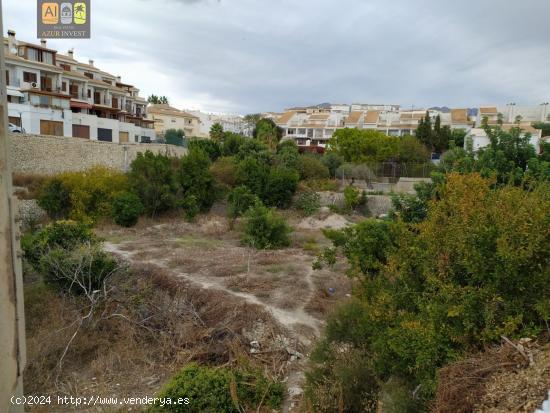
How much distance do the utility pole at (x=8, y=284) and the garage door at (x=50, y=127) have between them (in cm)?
2854

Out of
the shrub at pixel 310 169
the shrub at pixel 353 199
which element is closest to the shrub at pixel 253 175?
the shrub at pixel 310 169

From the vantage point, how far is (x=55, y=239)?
11406mm

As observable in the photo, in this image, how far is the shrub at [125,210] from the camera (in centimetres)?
1928

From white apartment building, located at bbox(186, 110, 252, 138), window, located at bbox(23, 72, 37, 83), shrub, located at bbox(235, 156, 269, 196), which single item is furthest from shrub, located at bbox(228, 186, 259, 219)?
white apartment building, located at bbox(186, 110, 252, 138)

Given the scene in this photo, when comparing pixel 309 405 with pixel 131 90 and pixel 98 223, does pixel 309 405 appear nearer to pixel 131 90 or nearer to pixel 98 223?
pixel 98 223

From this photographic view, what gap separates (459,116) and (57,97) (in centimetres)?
4850

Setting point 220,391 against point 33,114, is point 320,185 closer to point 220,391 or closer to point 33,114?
point 33,114

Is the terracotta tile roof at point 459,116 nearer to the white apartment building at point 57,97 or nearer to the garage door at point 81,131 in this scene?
the white apartment building at point 57,97

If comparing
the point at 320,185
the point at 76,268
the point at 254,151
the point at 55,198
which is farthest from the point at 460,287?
the point at 254,151

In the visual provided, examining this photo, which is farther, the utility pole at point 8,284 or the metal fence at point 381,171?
the metal fence at point 381,171

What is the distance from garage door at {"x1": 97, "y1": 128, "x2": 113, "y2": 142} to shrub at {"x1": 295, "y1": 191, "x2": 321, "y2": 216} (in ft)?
55.0

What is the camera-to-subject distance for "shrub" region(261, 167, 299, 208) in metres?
24.6

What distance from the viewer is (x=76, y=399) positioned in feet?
23.5

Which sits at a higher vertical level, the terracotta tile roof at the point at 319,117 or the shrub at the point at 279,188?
the terracotta tile roof at the point at 319,117
